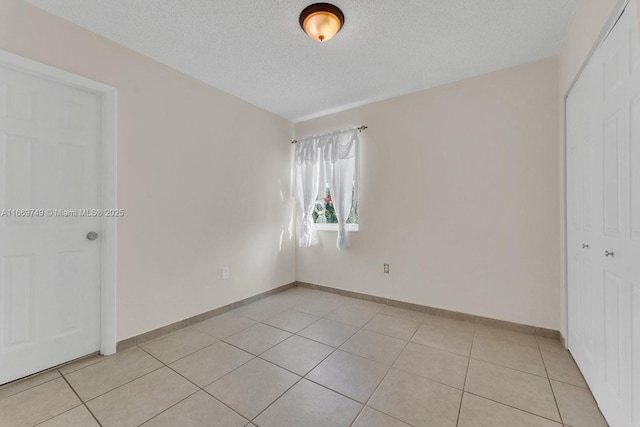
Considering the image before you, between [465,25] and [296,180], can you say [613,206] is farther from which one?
[296,180]

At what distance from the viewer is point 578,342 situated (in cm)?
185

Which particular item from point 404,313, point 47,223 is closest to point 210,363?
point 47,223

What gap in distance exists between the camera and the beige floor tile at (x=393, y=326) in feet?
8.03

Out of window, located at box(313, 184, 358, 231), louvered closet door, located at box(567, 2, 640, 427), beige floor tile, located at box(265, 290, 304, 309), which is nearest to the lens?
louvered closet door, located at box(567, 2, 640, 427)

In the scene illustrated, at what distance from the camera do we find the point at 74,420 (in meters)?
1.41

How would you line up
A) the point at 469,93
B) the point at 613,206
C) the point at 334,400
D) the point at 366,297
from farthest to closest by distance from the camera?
the point at 366,297 → the point at 469,93 → the point at 334,400 → the point at 613,206

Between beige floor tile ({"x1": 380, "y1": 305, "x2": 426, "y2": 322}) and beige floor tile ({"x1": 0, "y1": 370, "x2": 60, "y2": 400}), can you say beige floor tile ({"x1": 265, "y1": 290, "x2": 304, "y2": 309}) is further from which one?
beige floor tile ({"x1": 0, "y1": 370, "x2": 60, "y2": 400})

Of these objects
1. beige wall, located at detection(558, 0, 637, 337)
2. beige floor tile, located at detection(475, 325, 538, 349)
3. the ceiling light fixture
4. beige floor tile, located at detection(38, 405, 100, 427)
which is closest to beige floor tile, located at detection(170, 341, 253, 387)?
beige floor tile, located at detection(38, 405, 100, 427)

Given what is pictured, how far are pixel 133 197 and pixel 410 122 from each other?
9.62 ft

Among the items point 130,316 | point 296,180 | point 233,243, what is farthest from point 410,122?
point 130,316

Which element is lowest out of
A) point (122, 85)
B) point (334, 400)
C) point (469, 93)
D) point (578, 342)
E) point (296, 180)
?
point (334, 400)

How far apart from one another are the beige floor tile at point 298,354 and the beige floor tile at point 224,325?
1.83ft

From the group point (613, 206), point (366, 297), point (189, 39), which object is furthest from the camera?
point (366, 297)

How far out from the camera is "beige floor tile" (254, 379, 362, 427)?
1.40 m
